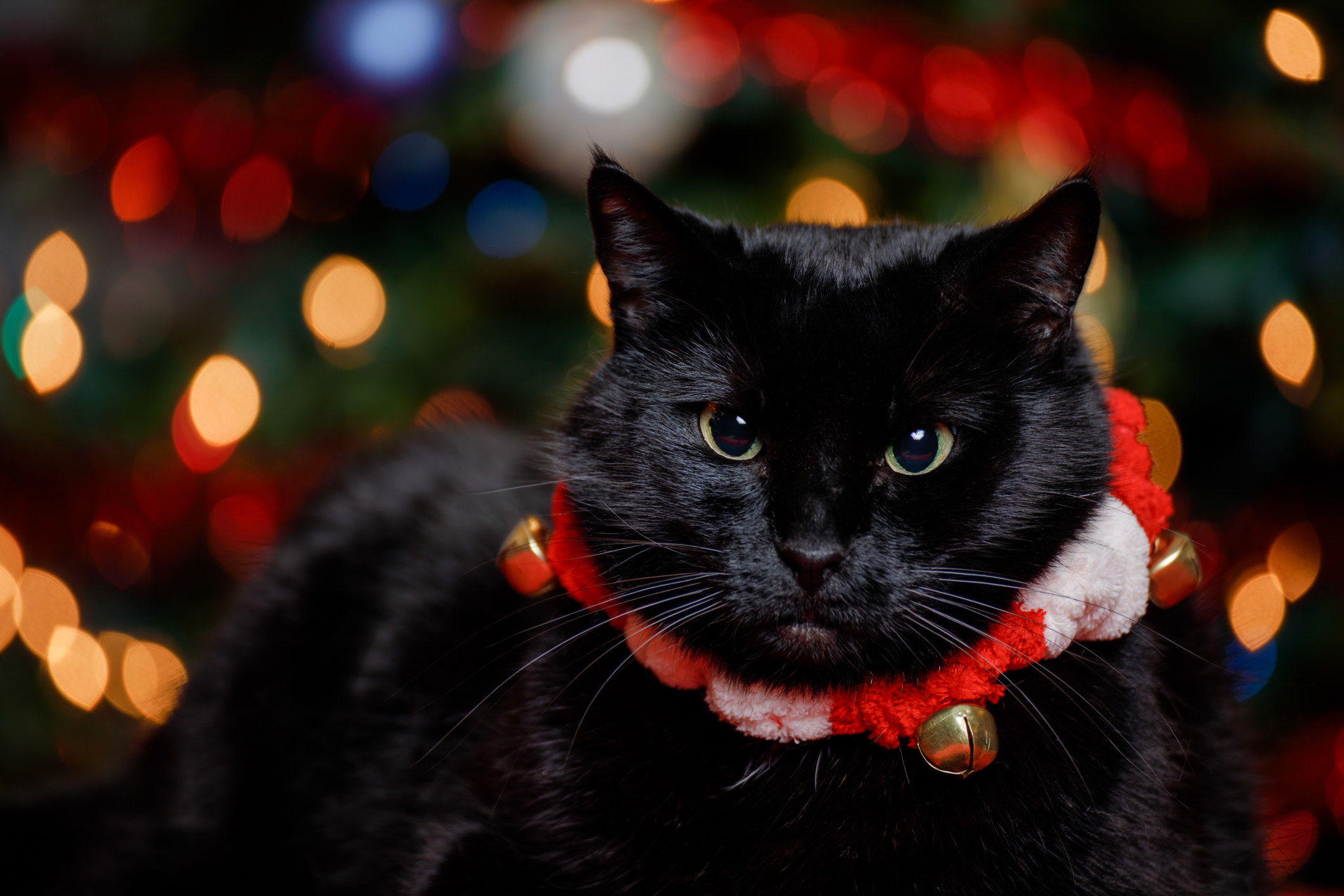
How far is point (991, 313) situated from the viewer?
0.59 metres

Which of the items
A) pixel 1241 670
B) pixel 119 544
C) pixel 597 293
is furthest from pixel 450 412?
pixel 1241 670

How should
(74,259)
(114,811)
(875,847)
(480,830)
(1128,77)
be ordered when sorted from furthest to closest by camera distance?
(74,259) < (1128,77) < (114,811) < (480,830) < (875,847)

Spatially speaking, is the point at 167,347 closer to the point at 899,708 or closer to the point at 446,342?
the point at 446,342

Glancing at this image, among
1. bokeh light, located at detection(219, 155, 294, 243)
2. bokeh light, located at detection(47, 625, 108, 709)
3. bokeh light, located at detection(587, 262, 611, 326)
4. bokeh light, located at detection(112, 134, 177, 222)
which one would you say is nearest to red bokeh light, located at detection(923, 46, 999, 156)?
bokeh light, located at detection(587, 262, 611, 326)

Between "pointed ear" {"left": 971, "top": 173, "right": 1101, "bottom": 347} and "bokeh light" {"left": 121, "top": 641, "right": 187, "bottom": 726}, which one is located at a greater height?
"pointed ear" {"left": 971, "top": 173, "right": 1101, "bottom": 347}

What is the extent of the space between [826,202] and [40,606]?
53.5 inches

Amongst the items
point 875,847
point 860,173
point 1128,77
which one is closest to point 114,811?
point 875,847

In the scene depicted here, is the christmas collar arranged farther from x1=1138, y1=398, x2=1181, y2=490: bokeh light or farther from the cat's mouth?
x1=1138, y1=398, x2=1181, y2=490: bokeh light

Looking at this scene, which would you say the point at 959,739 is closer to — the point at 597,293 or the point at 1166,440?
the point at 1166,440

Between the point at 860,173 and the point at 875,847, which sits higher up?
the point at 860,173

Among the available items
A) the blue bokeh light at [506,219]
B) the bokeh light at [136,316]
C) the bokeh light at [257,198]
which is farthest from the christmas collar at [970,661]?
the bokeh light at [136,316]

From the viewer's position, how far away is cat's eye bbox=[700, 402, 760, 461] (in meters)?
0.58

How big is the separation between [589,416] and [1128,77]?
0.93m

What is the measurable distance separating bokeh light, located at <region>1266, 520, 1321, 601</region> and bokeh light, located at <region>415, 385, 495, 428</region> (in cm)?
113
